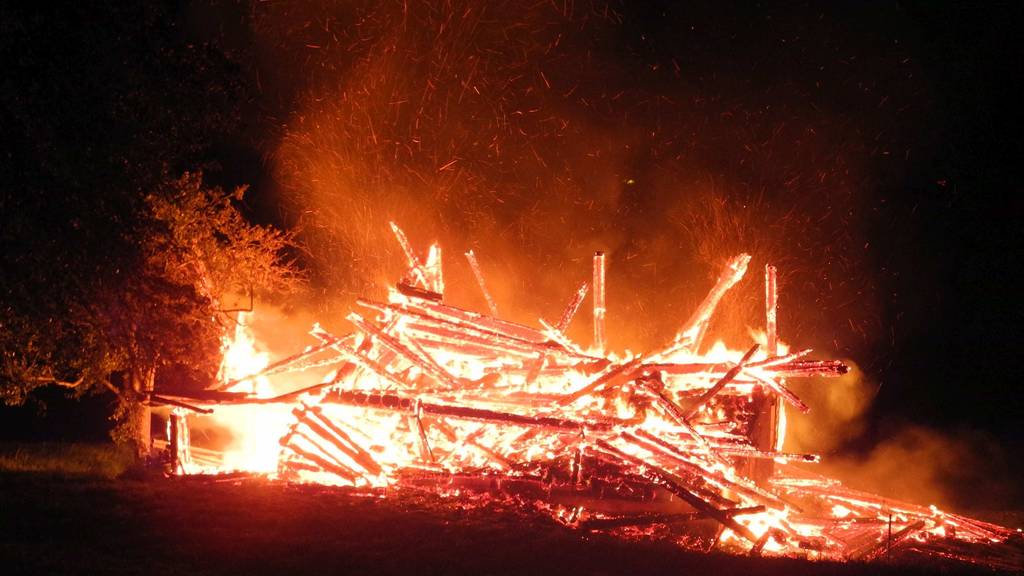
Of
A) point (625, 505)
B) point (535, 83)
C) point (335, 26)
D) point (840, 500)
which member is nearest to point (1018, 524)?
point (840, 500)

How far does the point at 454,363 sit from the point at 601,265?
273 cm

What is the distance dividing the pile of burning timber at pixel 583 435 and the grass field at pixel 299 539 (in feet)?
3.15

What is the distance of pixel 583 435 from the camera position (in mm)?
10461

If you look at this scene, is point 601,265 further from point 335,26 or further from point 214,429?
point 335,26

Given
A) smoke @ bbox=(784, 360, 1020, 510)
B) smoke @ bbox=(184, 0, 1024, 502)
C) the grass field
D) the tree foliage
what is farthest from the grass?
smoke @ bbox=(784, 360, 1020, 510)

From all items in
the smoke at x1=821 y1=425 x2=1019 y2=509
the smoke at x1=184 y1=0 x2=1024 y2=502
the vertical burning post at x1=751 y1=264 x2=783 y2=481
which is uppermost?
the smoke at x1=184 y1=0 x2=1024 y2=502

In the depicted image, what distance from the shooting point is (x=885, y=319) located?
71.9ft

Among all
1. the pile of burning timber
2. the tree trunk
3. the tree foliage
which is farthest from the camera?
the tree trunk

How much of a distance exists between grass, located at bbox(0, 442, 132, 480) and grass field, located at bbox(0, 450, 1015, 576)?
2.14 metres

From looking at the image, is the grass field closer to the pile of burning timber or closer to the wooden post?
the pile of burning timber

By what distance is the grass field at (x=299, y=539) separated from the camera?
725 cm

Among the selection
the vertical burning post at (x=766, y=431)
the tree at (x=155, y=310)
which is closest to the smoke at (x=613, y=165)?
the tree at (x=155, y=310)

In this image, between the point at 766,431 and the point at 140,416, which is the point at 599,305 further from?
the point at 140,416

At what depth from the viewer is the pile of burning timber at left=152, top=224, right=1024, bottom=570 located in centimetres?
1031
